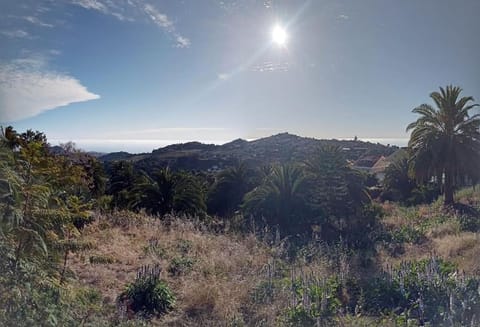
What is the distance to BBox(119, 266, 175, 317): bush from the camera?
13.7 ft

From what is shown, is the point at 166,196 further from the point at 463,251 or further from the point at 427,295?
the point at 427,295

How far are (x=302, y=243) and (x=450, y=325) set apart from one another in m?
4.87

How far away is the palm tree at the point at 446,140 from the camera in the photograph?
13305 millimetres

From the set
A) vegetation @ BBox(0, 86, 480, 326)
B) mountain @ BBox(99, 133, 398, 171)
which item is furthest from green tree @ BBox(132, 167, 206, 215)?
mountain @ BBox(99, 133, 398, 171)

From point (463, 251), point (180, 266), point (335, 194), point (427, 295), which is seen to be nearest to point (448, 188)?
point (335, 194)

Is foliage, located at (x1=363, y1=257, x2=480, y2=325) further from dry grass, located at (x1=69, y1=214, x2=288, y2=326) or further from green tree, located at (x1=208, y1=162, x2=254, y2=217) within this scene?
green tree, located at (x1=208, y1=162, x2=254, y2=217)

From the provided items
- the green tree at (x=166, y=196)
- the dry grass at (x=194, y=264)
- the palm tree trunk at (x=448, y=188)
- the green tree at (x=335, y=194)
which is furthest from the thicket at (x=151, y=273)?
the green tree at (x=166, y=196)

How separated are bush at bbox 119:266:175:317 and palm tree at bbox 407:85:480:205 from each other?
1199 cm

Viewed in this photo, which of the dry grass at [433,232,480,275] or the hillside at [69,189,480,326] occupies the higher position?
the dry grass at [433,232,480,275]

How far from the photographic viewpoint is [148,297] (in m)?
4.30

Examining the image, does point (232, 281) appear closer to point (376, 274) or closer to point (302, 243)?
point (376, 274)

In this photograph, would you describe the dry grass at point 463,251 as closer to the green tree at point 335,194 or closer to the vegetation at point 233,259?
the vegetation at point 233,259

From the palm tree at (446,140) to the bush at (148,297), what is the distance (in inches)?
472

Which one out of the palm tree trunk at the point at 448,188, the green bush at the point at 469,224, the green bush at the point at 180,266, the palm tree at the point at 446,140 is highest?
the palm tree at the point at 446,140
